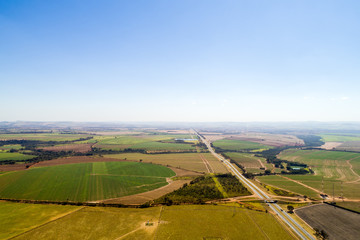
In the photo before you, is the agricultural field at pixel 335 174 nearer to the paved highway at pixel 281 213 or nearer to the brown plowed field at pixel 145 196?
the paved highway at pixel 281 213

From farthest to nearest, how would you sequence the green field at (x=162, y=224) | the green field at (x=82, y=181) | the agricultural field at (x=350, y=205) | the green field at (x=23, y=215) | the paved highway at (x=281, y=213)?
the green field at (x=82, y=181) < the agricultural field at (x=350, y=205) < the paved highway at (x=281, y=213) < the green field at (x=23, y=215) < the green field at (x=162, y=224)

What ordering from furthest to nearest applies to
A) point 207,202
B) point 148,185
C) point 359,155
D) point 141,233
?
point 359,155 < point 148,185 < point 207,202 < point 141,233

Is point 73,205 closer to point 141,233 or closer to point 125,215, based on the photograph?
point 125,215

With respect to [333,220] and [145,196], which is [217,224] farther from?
[333,220]

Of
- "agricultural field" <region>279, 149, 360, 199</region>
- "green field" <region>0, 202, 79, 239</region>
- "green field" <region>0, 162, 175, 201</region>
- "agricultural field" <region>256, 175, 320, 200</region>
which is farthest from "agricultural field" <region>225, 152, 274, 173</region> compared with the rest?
"green field" <region>0, 202, 79, 239</region>

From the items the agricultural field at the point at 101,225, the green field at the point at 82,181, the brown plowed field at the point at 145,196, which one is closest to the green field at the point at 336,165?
the brown plowed field at the point at 145,196

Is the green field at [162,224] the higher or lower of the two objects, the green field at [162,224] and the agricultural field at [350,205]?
the higher

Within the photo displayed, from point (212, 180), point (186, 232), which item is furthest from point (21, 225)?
point (212, 180)
